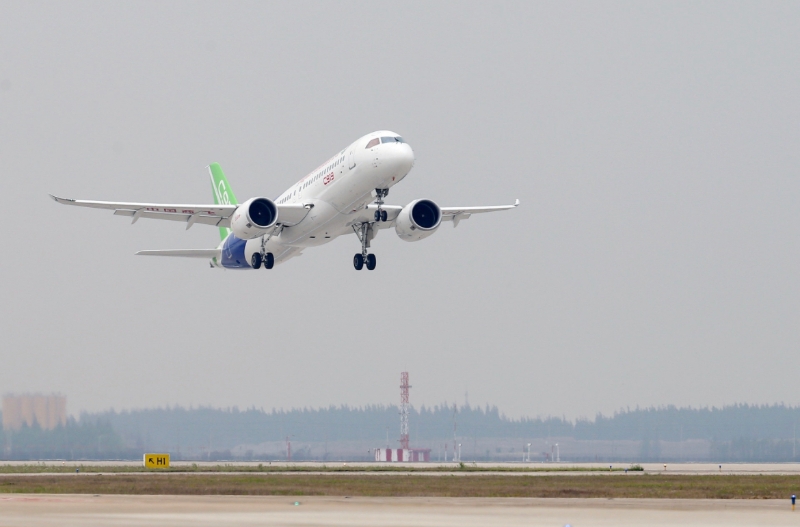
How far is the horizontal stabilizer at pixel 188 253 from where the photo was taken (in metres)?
69.2

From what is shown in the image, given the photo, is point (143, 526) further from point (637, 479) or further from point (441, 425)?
point (441, 425)

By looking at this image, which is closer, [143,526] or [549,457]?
[143,526]

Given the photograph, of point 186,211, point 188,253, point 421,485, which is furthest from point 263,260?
point 421,485

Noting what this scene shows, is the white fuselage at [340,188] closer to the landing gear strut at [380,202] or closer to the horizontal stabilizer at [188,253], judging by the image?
the landing gear strut at [380,202]

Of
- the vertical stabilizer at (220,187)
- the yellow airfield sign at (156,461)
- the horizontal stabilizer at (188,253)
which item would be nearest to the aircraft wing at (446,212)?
the horizontal stabilizer at (188,253)

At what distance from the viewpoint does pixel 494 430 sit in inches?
5030

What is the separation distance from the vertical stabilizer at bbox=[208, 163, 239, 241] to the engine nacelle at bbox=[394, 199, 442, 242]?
2428 centimetres

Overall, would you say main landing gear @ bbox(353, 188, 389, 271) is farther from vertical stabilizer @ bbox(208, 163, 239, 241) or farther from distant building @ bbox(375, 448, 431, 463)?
distant building @ bbox(375, 448, 431, 463)

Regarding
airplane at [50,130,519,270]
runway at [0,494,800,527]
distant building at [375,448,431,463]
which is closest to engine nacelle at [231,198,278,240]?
airplane at [50,130,519,270]

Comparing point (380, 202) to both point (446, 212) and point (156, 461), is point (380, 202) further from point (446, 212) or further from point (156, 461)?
point (156, 461)

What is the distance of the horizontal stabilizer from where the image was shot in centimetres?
6919

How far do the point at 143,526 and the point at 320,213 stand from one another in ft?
95.1

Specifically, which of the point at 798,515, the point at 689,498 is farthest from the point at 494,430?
the point at 798,515

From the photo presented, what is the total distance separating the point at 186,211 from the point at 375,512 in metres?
31.4
